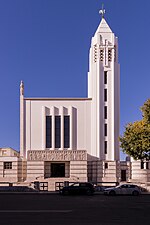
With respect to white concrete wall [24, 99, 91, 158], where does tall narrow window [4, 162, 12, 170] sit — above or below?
below

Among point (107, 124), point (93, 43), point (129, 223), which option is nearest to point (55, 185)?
point (107, 124)

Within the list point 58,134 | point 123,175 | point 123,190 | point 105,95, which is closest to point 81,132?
point 58,134

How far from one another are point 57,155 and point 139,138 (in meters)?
17.8

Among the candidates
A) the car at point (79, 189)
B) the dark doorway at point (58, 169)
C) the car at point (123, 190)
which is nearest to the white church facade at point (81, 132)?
the dark doorway at point (58, 169)

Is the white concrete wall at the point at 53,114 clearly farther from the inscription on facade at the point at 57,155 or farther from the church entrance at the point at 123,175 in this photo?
the church entrance at the point at 123,175

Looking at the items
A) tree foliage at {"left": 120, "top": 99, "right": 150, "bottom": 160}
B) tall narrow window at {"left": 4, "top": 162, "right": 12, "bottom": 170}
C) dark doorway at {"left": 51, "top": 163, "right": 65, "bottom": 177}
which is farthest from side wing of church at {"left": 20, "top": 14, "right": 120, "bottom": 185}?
tree foliage at {"left": 120, "top": 99, "right": 150, "bottom": 160}

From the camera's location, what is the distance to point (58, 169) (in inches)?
2426

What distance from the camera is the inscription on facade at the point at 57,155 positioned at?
59.0 metres

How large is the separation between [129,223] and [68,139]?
43.6 metres

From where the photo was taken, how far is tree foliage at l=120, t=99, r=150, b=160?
143ft

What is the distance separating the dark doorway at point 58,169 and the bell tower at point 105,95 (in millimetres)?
5340

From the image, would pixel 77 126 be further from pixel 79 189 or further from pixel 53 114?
pixel 79 189

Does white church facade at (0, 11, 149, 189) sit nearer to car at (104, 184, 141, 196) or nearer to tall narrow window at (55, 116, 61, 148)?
tall narrow window at (55, 116, 61, 148)

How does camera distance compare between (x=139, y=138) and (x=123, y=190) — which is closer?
(x=123, y=190)
